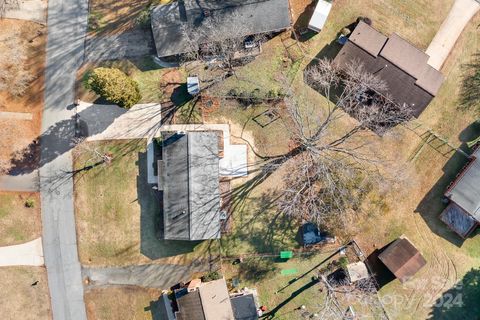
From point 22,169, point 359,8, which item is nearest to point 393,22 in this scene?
point 359,8

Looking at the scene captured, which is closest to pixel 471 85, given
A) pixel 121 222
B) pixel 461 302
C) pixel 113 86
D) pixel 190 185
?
pixel 461 302

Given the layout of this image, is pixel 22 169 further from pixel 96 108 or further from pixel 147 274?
pixel 147 274

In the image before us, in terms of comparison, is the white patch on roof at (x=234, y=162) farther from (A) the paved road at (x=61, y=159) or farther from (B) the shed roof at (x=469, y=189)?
(B) the shed roof at (x=469, y=189)

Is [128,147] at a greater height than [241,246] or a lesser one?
greater

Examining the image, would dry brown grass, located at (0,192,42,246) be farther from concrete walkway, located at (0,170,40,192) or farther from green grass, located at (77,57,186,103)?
green grass, located at (77,57,186,103)

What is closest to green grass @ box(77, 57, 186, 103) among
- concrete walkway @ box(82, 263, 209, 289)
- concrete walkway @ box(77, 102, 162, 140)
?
concrete walkway @ box(77, 102, 162, 140)

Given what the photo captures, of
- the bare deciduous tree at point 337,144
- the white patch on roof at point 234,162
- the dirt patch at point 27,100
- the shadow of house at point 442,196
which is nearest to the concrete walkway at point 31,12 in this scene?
the dirt patch at point 27,100
